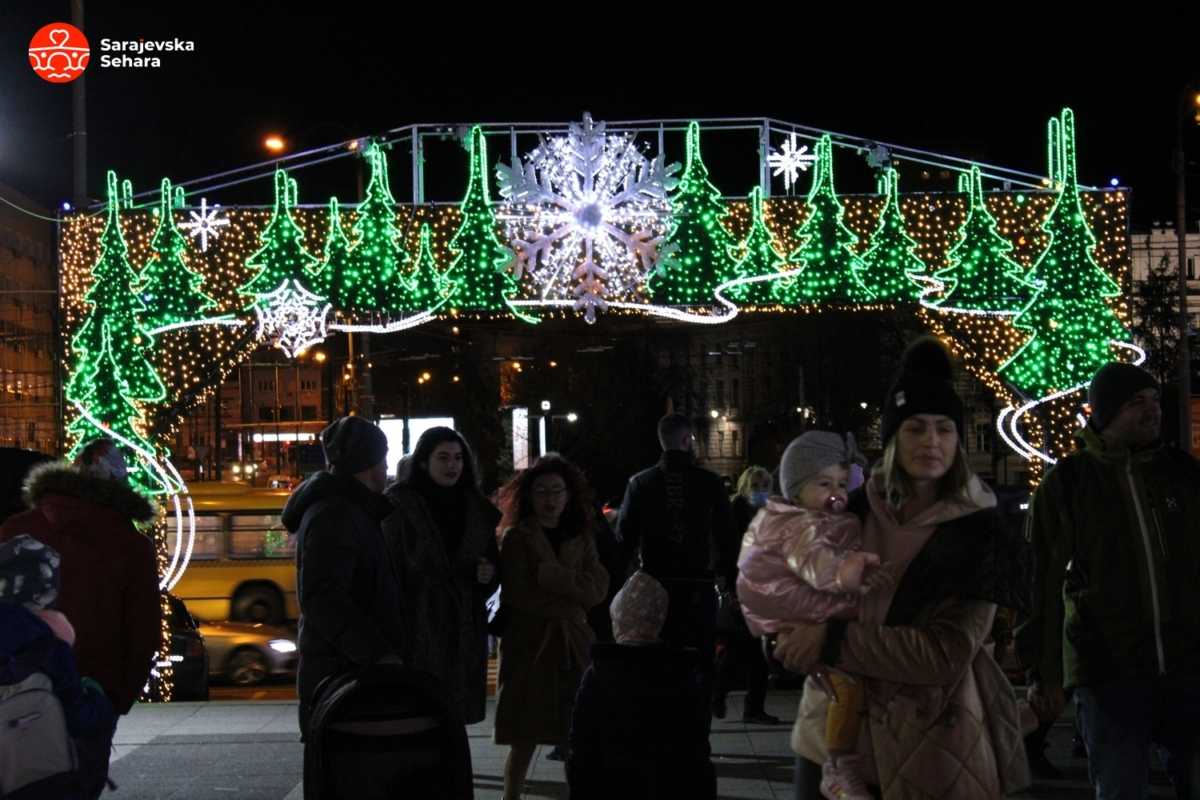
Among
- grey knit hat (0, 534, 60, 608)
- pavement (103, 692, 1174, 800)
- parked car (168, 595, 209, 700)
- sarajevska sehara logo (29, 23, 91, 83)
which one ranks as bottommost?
parked car (168, 595, 209, 700)

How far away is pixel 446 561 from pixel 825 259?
31.6ft

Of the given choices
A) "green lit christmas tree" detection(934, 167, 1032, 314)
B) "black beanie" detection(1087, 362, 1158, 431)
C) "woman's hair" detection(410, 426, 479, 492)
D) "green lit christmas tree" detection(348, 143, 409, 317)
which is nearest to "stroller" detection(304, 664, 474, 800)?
"woman's hair" detection(410, 426, 479, 492)

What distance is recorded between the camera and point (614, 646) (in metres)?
5.78

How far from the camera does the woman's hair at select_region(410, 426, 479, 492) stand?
7512mm

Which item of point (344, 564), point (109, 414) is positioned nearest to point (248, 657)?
point (109, 414)

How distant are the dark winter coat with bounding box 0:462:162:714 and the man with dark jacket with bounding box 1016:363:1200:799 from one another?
3.19 m

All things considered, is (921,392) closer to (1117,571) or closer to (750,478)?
(1117,571)

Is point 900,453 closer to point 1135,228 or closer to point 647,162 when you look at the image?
point 647,162

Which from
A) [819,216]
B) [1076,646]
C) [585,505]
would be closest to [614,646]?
[1076,646]

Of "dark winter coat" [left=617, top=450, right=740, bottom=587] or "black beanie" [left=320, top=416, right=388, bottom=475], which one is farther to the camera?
"dark winter coat" [left=617, top=450, right=740, bottom=587]

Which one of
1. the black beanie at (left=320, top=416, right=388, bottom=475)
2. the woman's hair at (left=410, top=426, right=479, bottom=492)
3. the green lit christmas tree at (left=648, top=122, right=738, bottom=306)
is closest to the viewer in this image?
the black beanie at (left=320, top=416, right=388, bottom=475)

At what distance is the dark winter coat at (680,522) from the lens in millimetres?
9555

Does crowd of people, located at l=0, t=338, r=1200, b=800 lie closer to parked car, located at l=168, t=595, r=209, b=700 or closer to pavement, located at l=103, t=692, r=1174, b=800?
pavement, located at l=103, t=692, r=1174, b=800

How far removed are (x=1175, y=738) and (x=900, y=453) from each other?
1931 mm
